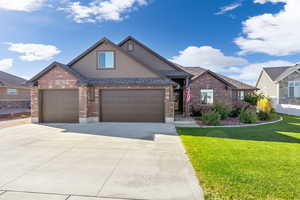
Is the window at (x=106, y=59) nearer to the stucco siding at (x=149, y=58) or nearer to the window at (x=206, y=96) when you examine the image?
the stucco siding at (x=149, y=58)

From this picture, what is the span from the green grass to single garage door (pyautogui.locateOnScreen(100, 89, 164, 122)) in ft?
17.0

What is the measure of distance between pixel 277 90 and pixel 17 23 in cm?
3319

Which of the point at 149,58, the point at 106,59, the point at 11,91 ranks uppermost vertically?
the point at 149,58

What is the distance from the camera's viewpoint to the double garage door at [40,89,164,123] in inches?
447

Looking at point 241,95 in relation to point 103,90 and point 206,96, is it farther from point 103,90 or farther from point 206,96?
point 103,90

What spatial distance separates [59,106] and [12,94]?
55.7 feet

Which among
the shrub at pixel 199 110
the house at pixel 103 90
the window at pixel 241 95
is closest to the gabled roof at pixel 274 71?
the window at pixel 241 95

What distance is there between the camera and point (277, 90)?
77.2 ft

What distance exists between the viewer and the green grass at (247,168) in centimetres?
295

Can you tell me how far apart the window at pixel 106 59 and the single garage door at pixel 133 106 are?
210cm

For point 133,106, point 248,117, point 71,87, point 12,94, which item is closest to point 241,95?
point 248,117

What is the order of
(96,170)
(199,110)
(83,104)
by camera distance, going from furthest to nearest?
(199,110) → (83,104) → (96,170)

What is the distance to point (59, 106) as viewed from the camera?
11445 mm

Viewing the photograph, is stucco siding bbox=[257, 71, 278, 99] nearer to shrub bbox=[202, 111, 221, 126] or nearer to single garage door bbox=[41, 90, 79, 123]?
shrub bbox=[202, 111, 221, 126]
